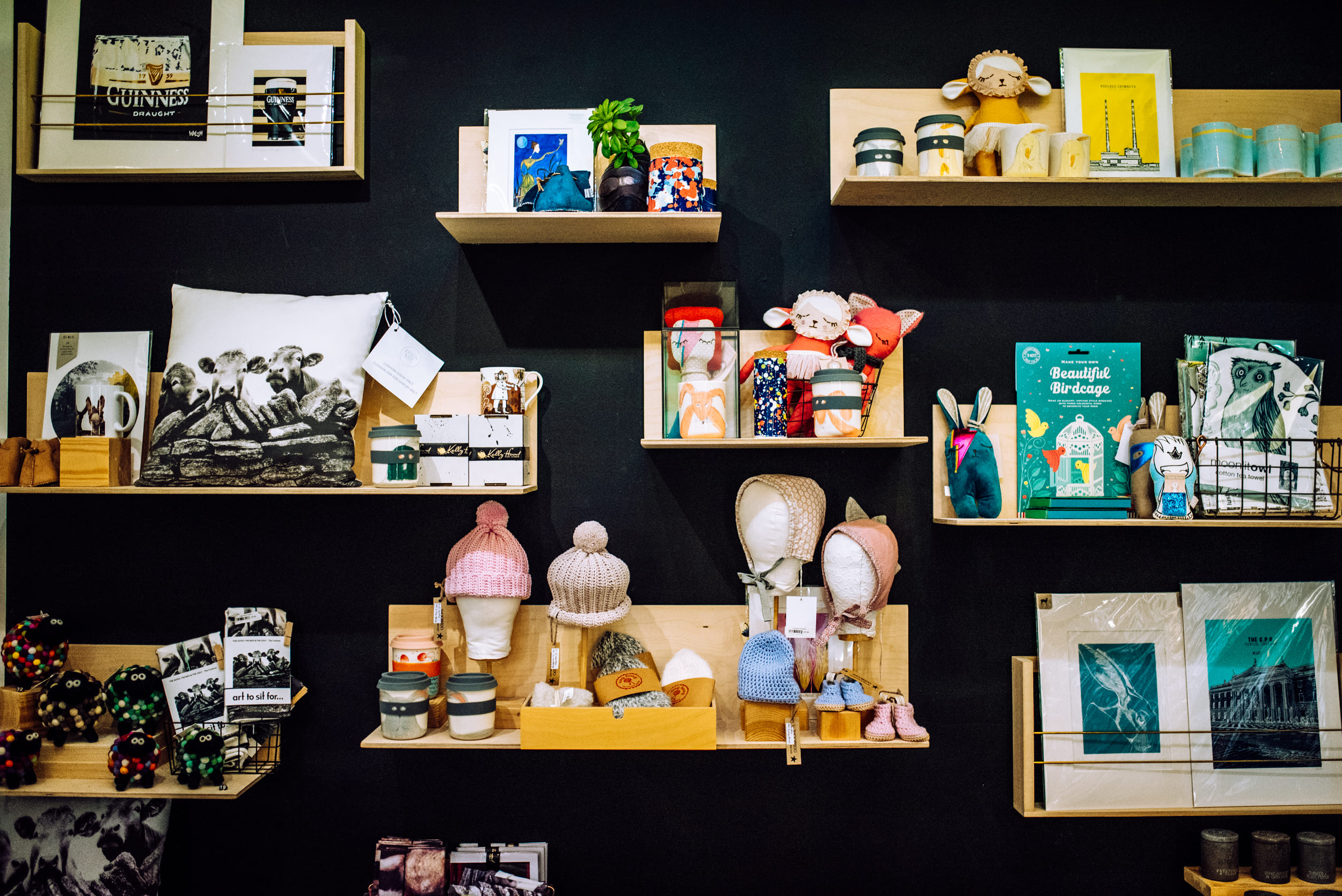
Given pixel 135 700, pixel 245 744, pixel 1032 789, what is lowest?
pixel 1032 789

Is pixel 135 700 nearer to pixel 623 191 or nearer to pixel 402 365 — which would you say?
pixel 402 365

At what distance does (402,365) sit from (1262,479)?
81.8 inches

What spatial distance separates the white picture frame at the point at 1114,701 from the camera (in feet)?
6.40

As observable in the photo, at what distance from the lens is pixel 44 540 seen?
2.04 m

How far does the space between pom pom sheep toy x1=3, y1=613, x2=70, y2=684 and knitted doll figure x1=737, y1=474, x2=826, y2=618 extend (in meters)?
1.63

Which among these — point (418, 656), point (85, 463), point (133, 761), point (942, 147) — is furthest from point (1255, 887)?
point (85, 463)

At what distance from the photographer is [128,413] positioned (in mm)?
1968

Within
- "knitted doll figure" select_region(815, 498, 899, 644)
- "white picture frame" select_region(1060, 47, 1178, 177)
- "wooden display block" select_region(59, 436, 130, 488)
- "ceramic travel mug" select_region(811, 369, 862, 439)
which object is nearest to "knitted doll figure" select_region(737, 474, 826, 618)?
"knitted doll figure" select_region(815, 498, 899, 644)

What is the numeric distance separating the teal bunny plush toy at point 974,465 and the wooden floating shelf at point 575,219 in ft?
2.45

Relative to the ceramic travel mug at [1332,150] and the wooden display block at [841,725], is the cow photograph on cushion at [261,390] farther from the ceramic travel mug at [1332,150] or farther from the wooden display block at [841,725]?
the ceramic travel mug at [1332,150]

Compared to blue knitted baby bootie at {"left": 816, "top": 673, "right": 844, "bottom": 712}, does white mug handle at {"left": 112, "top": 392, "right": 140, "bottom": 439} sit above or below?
above

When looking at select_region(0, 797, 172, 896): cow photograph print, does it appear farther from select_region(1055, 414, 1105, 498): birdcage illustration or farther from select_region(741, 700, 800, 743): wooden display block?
select_region(1055, 414, 1105, 498): birdcage illustration

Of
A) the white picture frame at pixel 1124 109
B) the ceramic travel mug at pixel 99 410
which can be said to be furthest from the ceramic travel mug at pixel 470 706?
the white picture frame at pixel 1124 109

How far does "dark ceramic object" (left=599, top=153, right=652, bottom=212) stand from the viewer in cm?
178
